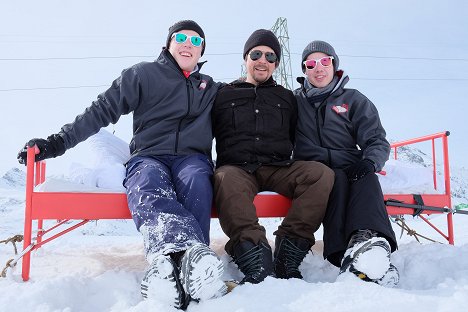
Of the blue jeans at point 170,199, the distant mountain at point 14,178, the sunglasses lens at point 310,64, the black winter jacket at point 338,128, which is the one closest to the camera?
the blue jeans at point 170,199

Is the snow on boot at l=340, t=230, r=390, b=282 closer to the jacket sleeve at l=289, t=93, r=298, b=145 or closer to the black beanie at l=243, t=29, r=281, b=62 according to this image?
the jacket sleeve at l=289, t=93, r=298, b=145

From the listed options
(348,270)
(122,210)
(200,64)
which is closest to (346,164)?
(348,270)

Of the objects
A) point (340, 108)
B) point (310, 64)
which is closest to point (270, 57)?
point (310, 64)

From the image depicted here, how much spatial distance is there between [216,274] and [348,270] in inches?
24.5

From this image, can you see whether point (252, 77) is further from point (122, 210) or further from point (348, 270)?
point (348, 270)

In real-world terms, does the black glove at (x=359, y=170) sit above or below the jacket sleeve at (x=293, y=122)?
below

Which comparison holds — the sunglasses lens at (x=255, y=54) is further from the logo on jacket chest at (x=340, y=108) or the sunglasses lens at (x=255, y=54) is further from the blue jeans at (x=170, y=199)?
the blue jeans at (x=170, y=199)

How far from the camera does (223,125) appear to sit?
8.02ft

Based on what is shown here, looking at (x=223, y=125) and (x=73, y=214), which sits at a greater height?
(x=223, y=125)

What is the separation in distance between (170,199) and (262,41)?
55.7 inches

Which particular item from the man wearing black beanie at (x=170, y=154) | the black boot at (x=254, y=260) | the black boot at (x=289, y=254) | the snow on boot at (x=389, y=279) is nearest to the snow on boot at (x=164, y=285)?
the man wearing black beanie at (x=170, y=154)

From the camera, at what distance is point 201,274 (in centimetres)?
136

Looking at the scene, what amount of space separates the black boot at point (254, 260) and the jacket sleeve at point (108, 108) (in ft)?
3.54

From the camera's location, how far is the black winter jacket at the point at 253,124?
2.31m
